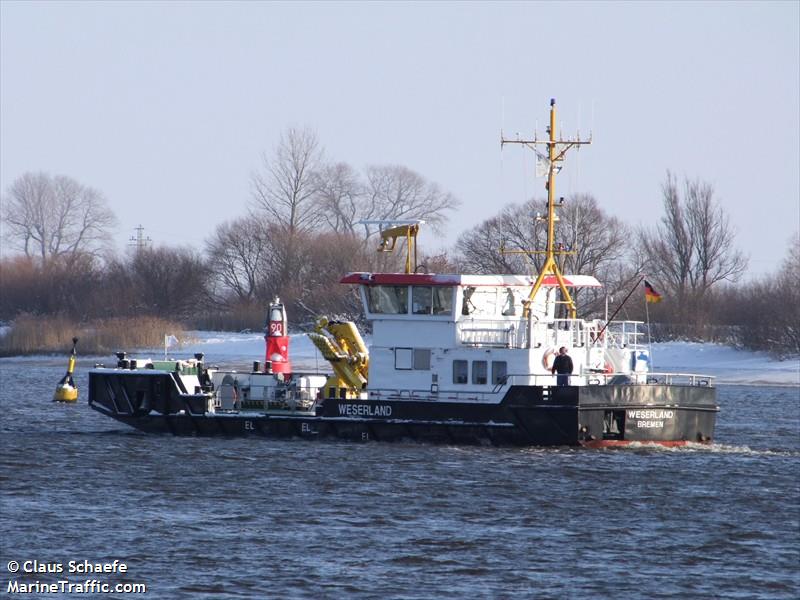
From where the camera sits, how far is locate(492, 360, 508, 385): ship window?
28.6 m

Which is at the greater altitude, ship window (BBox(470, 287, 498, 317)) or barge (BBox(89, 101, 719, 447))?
ship window (BBox(470, 287, 498, 317))

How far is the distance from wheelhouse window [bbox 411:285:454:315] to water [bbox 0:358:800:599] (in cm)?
261

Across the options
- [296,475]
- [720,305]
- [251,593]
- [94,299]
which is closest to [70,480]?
[296,475]

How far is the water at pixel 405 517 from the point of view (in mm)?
17547

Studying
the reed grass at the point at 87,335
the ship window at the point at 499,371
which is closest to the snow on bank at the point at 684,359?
the reed grass at the point at 87,335

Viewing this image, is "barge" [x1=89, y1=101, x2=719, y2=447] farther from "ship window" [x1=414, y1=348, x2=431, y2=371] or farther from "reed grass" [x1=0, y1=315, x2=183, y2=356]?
"reed grass" [x1=0, y1=315, x2=183, y2=356]

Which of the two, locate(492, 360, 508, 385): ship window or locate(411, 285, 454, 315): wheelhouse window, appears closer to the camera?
locate(492, 360, 508, 385): ship window

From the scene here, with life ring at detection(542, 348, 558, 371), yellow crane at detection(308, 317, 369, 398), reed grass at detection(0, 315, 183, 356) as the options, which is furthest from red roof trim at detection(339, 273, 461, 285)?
reed grass at detection(0, 315, 183, 356)

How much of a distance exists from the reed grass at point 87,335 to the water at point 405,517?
35.7 m

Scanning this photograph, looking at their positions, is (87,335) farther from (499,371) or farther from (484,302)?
(499,371)

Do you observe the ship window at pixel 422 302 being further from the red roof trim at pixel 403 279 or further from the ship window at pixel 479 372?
the ship window at pixel 479 372

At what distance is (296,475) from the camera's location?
996 inches

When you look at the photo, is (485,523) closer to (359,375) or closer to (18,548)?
(18,548)

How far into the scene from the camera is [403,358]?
2933 cm
